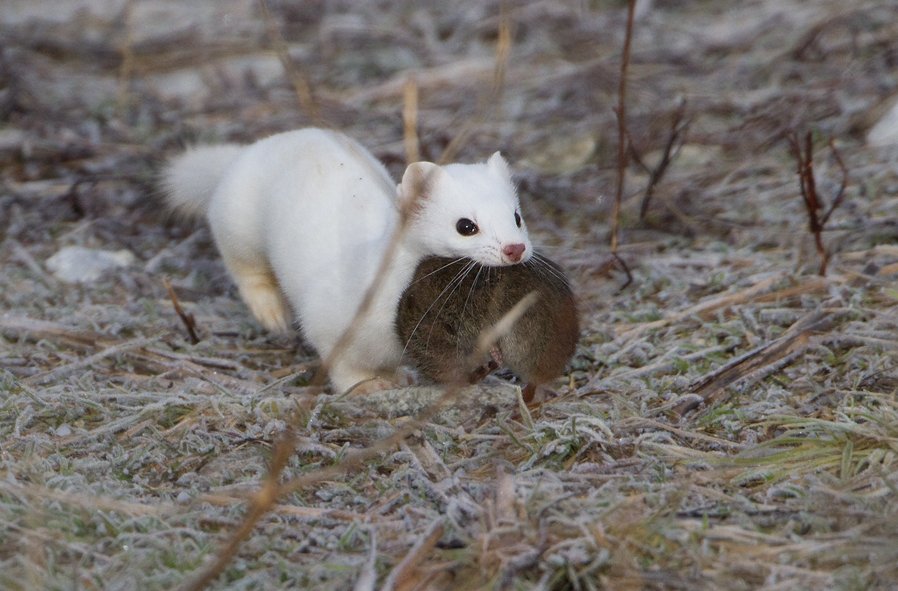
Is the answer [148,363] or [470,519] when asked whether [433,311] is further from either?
[148,363]

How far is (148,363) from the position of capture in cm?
348

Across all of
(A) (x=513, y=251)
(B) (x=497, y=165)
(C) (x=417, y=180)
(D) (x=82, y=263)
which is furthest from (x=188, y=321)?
(A) (x=513, y=251)

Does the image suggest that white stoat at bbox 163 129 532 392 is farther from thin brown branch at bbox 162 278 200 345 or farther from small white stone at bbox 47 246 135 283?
small white stone at bbox 47 246 135 283

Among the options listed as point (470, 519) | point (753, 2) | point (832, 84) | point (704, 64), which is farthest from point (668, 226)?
point (753, 2)

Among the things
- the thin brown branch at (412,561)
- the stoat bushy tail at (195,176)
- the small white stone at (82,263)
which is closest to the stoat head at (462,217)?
the thin brown branch at (412,561)

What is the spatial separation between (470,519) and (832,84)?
→ 3.89 m

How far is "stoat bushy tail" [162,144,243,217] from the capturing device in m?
4.41

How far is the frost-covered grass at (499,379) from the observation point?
7.52 ft

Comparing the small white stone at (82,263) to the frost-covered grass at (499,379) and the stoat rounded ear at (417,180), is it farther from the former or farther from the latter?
the stoat rounded ear at (417,180)

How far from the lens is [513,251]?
298cm

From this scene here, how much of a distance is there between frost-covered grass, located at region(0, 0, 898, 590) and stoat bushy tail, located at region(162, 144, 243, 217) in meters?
0.21

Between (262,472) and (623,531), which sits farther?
(262,472)

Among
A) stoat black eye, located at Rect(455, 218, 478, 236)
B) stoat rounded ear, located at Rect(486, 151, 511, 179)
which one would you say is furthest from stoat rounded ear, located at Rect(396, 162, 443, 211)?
stoat rounded ear, located at Rect(486, 151, 511, 179)

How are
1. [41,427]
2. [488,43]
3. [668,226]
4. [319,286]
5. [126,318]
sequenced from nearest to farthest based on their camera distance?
[41,427] → [319,286] → [126,318] → [668,226] → [488,43]
